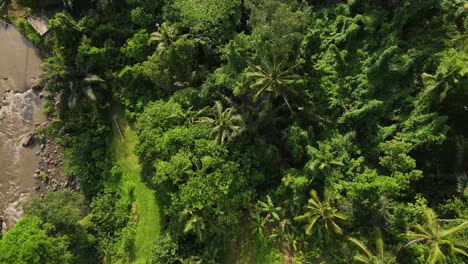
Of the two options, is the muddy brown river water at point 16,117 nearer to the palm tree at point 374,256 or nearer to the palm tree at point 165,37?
the palm tree at point 165,37

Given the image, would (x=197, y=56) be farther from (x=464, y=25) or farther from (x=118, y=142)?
(x=464, y=25)

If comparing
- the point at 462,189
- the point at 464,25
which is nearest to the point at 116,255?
the point at 462,189

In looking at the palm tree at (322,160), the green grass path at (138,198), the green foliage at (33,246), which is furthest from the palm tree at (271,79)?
the green foliage at (33,246)

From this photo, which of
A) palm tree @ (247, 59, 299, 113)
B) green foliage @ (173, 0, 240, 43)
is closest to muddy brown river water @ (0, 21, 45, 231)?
green foliage @ (173, 0, 240, 43)

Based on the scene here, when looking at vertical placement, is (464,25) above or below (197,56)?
below

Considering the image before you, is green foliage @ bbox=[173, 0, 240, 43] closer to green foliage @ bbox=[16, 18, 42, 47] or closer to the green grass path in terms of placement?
the green grass path

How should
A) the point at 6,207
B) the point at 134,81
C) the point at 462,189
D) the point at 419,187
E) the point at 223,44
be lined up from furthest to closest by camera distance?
the point at 6,207
the point at 134,81
the point at 223,44
the point at 419,187
the point at 462,189

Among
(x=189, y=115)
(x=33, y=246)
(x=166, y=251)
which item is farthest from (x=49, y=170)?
(x=189, y=115)
